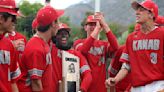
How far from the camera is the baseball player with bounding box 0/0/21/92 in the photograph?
5.70 meters

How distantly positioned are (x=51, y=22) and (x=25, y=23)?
85.8 feet

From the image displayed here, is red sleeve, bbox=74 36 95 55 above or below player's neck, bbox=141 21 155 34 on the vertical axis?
below

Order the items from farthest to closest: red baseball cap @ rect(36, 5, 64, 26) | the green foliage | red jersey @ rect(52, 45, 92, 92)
Result: the green foliage
red jersey @ rect(52, 45, 92, 92)
red baseball cap @ rect(36, 5, 64, 26)

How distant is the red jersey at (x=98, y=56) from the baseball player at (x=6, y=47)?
2.41 m

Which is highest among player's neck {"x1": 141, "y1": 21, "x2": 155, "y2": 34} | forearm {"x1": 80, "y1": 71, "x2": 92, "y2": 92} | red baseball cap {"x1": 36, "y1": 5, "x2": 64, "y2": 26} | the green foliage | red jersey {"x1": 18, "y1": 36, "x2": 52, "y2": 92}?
red baseball cap {"x1": 36, "y1": 5, "x2": 64, "y2": 26}

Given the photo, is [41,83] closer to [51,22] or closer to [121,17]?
[51,22]

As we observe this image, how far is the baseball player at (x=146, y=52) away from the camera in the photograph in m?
6.74

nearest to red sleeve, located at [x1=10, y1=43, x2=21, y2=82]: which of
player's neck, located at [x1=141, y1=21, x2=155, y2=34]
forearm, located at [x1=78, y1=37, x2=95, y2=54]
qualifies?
player's neck, located at [x1=141, y1=21, x2=155, y2=34]

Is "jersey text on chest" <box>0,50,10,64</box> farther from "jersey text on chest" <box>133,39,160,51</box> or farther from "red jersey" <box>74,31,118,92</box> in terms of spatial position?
"red jersey" <box>74,31,118,92</box>

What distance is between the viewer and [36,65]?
6410 millimetres

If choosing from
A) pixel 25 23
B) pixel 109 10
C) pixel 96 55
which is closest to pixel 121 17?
pixel 109 10

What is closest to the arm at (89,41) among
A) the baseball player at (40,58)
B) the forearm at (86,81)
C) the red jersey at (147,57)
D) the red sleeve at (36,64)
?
the forearm at (86,81)

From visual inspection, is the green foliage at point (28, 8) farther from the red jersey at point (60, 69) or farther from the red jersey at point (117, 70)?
the red jersey at point (60, 69)

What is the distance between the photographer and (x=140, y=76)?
22.4 ft
